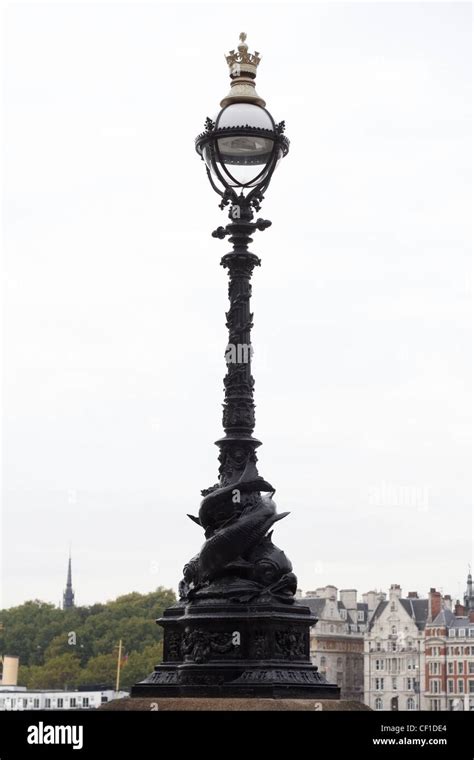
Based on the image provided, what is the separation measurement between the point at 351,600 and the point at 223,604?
99.1 meters

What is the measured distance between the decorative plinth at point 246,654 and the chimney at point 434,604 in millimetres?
86424

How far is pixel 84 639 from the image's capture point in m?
92.1

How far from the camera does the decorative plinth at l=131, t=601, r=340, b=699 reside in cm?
1145

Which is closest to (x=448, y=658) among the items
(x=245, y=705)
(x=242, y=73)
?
(x=242, y=73)

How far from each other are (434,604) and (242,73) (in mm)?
87205

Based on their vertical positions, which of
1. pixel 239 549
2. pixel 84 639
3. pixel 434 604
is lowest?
pixel 239 549

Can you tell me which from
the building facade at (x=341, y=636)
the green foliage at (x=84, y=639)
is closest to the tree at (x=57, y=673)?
Answer: the green foliage at (x=84, y=639)

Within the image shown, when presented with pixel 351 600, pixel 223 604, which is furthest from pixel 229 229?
pixel 351 600

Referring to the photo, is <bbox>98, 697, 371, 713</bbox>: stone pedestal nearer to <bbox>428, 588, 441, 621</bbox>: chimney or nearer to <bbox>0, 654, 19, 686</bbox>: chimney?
<bbox>0, 654, 19, 686</bbox>: chimney

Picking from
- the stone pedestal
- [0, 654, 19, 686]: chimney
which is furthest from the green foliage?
the stone pedestal

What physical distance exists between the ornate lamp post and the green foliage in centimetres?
7168

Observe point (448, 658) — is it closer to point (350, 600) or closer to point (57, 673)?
point (350, 600)

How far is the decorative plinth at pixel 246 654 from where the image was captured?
37.6 feet

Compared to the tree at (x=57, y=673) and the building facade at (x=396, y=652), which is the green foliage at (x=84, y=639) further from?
the building facade at (x=396, y=652)
